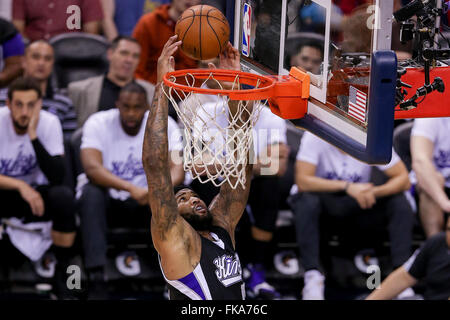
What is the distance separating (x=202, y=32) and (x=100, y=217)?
194 cm

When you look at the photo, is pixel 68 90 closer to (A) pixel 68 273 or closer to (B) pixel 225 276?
(A) pixel 68 273

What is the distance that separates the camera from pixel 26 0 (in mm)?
6223

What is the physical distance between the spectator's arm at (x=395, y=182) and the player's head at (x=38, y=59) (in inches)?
99.2

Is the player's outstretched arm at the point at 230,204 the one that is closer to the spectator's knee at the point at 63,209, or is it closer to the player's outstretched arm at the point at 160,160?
the player's outstretched arm at the point at 160,160

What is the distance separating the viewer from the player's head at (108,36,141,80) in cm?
579

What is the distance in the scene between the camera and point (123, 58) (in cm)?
580

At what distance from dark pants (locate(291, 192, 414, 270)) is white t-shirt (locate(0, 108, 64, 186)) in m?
1.70

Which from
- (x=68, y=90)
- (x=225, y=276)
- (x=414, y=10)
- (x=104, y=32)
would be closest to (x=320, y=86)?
(x=414, y=10)

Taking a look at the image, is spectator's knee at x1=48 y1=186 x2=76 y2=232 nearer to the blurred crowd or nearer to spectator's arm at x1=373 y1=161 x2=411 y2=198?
the blurred crowd

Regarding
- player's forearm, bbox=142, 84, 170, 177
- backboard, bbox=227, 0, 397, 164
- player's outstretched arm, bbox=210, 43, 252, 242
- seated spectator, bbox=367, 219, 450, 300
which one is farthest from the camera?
seated spectator, bbox=367, 219, 450, 300

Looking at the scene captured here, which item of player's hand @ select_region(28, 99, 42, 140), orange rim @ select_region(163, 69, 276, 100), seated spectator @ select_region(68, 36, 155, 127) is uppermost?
orange rim @ select_region(163, 69, 276, 100)

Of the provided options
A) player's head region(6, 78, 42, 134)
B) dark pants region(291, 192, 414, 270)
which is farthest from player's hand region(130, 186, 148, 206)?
dark pants region(291, 192, 414, 270)

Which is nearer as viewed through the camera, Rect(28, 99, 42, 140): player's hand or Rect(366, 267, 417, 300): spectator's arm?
Rect(366, 267, 417, 300): spectator's arm

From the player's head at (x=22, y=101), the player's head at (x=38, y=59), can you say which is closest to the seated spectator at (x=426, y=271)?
the player's head at (x=22, y=101)
